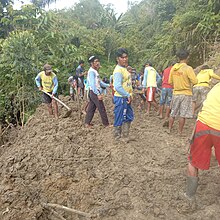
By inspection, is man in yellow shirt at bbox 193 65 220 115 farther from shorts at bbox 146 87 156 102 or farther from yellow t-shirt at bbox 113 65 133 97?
yellow t-shirt at bbox 113 65 133 97

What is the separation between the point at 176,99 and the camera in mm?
5539

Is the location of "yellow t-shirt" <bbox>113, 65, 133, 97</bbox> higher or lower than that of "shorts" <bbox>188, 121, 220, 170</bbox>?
higher

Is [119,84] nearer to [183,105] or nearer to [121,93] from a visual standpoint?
[121,93]

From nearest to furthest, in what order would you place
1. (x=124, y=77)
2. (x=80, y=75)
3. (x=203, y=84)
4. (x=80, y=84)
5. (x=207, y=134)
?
(x=207, y=134) → (x=124, y=77) → (x=203, y=84) → (x=80, y=75) → (x=80, y=84)

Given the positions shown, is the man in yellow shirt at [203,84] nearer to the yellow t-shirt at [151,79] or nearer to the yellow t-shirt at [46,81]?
the yellow t-shirt at [151,79]

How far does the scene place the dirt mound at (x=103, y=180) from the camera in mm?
3115

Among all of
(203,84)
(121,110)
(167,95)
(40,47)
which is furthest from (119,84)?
(40,47)

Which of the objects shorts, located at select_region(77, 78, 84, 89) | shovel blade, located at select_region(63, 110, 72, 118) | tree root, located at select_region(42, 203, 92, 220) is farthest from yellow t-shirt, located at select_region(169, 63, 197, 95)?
shorts, located at select_region(77, 78, 84, 89)

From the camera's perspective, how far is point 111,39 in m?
25.7

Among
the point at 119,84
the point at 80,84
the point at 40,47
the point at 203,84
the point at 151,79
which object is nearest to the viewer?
the point at 119,84

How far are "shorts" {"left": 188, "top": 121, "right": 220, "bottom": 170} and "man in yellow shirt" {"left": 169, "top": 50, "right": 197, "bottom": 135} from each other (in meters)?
2.38

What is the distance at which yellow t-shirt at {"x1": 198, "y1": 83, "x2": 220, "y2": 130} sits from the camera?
9.52ft

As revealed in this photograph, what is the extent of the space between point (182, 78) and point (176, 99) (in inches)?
18.3

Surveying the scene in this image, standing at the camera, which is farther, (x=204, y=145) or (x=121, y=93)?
(x=121, y=93)
